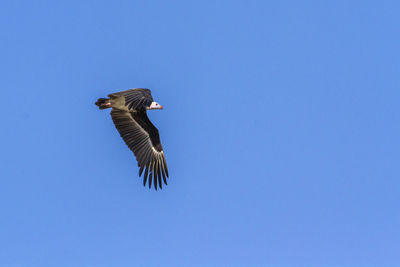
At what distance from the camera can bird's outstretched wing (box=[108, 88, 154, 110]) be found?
18891 mm

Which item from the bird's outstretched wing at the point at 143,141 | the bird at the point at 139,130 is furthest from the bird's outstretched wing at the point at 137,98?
the bird's outstretched wing at the point at 143,141

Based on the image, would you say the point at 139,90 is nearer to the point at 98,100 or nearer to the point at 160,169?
the point at 98,100

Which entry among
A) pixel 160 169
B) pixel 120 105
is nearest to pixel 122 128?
pixel 120 105

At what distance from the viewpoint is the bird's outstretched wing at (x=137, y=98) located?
18.9 meters

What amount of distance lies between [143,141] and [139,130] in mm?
464

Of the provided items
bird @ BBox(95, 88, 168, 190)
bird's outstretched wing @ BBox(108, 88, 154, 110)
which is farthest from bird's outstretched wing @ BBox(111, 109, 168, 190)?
bird's outstretched wing @ BBox(108, 88, 154, 110)

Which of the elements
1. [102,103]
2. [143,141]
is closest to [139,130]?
[143,141]

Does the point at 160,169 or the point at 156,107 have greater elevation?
the point at 156,107

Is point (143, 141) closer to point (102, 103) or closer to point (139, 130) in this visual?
point (139, 130)

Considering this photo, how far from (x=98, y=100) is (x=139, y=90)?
1.62 metres

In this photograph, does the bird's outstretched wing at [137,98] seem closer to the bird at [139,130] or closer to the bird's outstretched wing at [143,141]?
the bird at [139,130]

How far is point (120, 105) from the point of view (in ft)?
65.6

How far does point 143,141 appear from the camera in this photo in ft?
67.4

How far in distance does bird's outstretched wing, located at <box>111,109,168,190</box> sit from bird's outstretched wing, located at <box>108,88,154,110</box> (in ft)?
2.41
